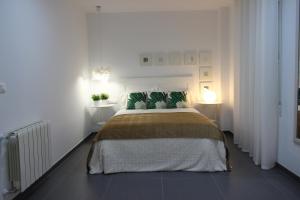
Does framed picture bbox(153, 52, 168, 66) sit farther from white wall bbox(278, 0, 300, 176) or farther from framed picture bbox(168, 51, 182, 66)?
white wall bbox(278, 0, 300, 176)

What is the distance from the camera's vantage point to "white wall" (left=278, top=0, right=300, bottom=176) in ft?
9.98

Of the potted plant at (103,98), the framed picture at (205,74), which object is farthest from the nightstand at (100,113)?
the framed picture at (205,74)

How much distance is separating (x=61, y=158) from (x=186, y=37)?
3.41m

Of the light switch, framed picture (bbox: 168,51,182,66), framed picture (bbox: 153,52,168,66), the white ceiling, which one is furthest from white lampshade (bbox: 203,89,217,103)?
the light switch

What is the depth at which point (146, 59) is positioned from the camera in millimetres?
5730

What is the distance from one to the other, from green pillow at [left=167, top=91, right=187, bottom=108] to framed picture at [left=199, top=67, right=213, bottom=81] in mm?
744

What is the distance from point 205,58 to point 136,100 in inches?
68.1

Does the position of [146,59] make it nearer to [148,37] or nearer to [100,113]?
[148,37]

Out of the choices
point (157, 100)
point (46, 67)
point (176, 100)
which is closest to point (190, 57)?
point (176, 100)

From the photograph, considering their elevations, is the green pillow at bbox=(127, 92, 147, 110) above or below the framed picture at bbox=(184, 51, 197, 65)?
below

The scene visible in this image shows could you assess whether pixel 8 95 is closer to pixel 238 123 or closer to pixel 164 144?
pixel 164 144

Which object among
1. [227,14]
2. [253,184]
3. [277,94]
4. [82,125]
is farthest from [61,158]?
[227,14]

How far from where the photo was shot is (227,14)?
213 inches

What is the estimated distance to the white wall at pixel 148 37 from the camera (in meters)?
5.65
